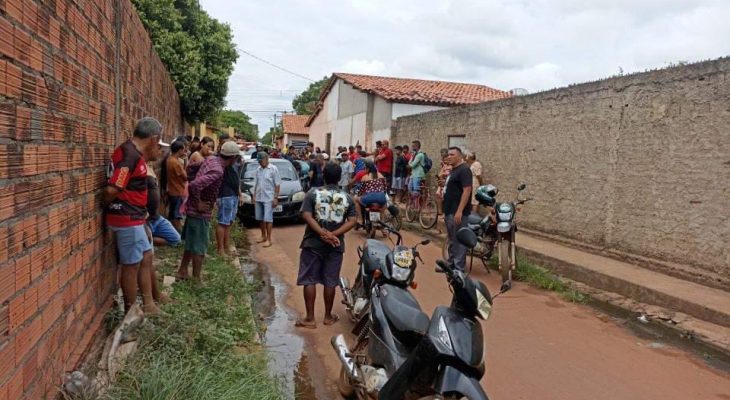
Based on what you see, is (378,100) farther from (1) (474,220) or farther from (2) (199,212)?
(2) (199,212)

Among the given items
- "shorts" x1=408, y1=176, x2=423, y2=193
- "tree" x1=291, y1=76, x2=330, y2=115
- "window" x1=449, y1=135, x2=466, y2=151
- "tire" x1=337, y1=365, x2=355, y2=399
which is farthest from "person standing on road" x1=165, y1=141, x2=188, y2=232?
"tree" x1=291, y1=76, x2=330, y2=115

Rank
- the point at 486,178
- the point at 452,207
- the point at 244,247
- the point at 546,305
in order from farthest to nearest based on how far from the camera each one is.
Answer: the point at 486,178 < the point at 244,247 < the point at 452,207 < the point at 546,305

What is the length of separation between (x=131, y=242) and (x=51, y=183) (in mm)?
1407

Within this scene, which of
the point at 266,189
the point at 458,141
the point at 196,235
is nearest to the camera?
the point at 196,235

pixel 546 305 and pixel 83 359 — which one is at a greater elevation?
pixel 83 359

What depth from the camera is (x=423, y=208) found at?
12359 millimetres

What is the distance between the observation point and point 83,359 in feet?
10.6

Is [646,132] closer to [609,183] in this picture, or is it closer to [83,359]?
[609,183]

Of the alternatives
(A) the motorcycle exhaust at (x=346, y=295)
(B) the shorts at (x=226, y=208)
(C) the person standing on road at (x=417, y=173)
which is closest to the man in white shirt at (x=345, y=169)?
(C) the person standing on road at (x=417, y=173)

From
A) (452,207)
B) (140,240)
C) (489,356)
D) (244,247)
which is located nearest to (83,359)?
(140,240)

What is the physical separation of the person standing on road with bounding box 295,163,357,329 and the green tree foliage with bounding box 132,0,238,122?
11.1m

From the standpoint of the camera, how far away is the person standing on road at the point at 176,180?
7.00m

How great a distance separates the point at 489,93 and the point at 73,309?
2202 cm

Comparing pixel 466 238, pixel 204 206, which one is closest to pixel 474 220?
pixel 204 206
